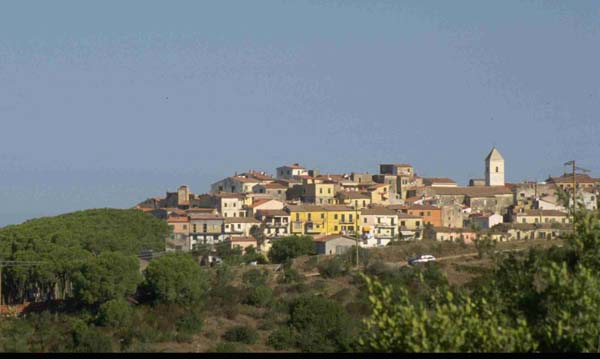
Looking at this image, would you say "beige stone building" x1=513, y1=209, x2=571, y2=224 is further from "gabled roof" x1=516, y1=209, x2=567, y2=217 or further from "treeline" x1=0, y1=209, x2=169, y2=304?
"treeline" x1=0, y1=209, x2=169, y2=304

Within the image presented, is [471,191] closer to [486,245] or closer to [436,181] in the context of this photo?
[436,181]

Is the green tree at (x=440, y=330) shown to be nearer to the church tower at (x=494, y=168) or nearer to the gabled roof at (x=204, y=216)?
the gabled roof at (x=204, y=216)

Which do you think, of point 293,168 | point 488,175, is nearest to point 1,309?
point 293,168

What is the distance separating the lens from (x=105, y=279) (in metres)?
45.7

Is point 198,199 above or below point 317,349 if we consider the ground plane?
above

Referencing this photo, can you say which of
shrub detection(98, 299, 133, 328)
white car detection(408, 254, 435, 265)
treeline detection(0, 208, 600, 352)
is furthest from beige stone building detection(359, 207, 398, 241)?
shrub detection(98, 299, 133, 328)

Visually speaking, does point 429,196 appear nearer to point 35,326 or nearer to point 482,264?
point 482,264

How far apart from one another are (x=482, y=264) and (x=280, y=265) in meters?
9.70

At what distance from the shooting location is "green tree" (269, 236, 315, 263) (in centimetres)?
6100

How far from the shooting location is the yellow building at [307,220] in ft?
242

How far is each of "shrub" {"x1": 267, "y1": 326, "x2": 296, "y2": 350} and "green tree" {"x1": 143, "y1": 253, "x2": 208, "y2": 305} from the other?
6540mm

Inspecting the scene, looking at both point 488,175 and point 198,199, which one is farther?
point 488,175

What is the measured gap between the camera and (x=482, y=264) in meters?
51.1

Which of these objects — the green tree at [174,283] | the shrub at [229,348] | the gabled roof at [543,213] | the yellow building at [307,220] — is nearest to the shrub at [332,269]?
the green tree at [174,283]
